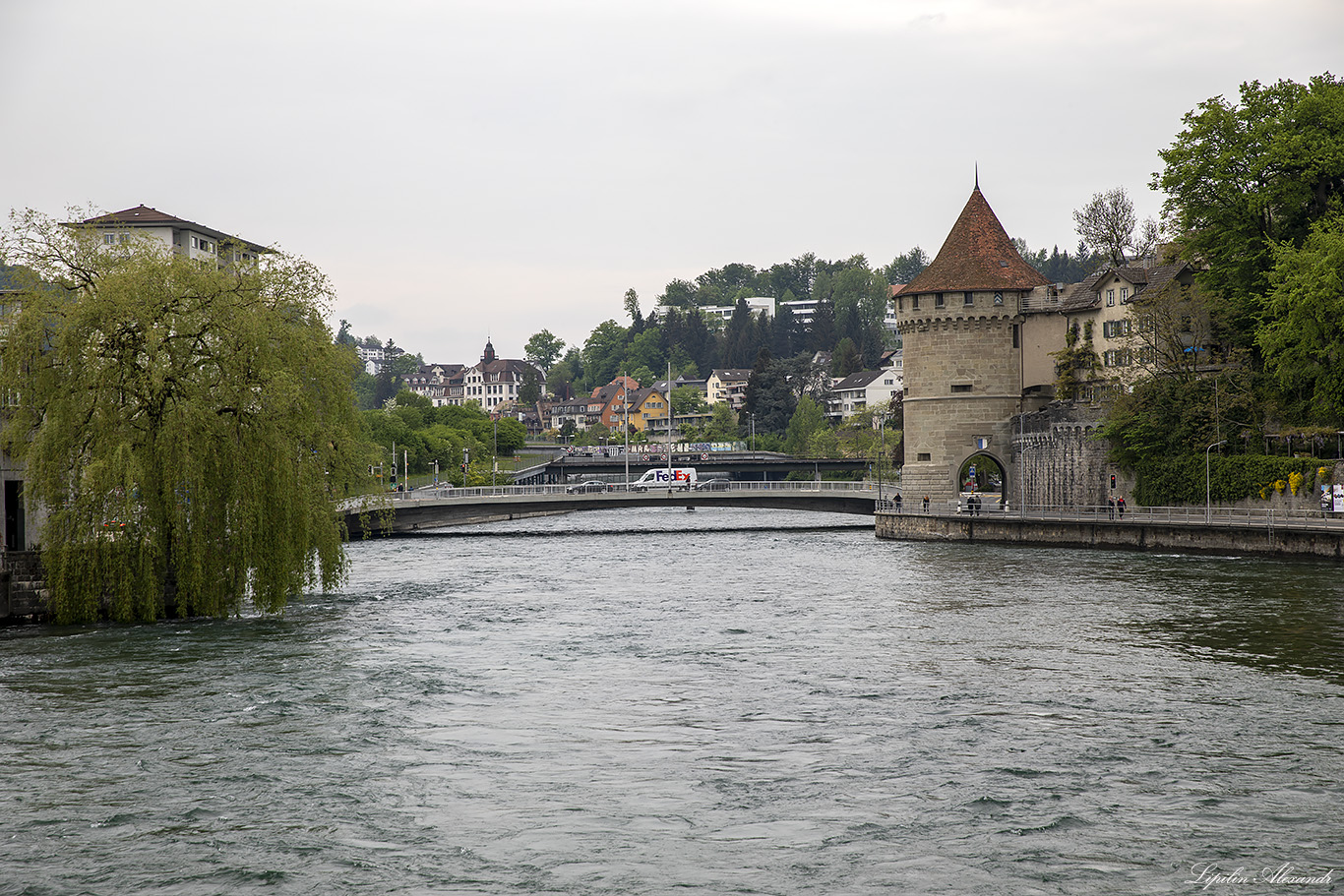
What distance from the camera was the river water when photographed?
39.9ft

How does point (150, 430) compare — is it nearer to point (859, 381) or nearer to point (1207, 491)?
point (1207, 491)

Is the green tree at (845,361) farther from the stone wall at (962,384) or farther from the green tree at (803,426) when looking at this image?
the stone wall at (962,384)

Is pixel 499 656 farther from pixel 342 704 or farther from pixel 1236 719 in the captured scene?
pixel 1236 719

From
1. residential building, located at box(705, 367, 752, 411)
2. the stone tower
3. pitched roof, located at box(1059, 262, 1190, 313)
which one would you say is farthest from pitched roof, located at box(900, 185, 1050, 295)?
residential building, located at box(705, 367, 752, 411)

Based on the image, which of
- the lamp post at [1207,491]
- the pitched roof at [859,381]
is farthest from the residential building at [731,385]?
the lamp post at [1207,491]

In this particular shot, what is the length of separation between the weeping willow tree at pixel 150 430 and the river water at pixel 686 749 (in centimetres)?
113

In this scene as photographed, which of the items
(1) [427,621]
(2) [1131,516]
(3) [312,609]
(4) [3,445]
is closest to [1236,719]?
(1) [427,621]

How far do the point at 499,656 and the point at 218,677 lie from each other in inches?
209

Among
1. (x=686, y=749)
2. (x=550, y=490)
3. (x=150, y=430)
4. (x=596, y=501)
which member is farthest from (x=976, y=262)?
(x=686, y=749)

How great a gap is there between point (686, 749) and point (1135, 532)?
104 ft

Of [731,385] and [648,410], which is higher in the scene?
[731,385]

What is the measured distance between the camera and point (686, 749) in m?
16.4

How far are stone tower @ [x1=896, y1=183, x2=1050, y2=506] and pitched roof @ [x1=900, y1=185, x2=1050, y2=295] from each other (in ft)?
0.14

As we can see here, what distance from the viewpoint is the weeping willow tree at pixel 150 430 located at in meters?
24.6
